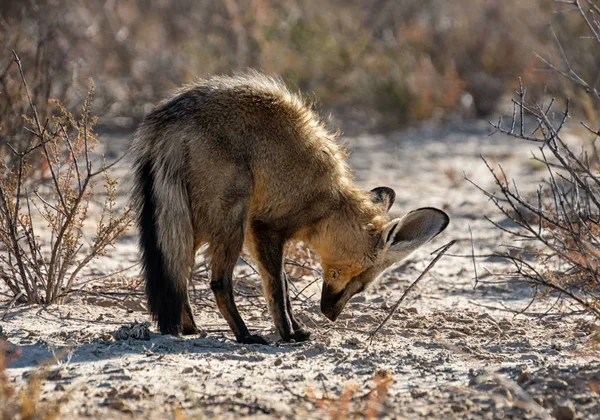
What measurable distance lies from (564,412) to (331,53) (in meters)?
12.2

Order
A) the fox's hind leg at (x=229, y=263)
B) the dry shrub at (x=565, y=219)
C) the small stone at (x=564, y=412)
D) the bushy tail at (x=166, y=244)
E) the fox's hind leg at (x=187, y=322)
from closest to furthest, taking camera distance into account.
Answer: the small stone at (x=564, y=412) → the dry shrub at (x=565, y=219) → the bushy tail at (x=166, y=244) → the fox's hind leg at (x=229, y=263) → the fox's hind leg at (x=187, y=322)

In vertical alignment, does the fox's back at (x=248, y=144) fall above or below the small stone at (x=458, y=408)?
above

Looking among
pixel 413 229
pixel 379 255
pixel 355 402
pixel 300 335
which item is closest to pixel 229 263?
pixel 300 335

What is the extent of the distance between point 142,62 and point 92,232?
607cm

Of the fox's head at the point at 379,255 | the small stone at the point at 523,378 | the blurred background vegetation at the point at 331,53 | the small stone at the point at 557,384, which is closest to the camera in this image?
the small stone at the point at 557,384

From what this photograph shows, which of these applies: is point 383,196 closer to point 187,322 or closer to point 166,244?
point 187,322

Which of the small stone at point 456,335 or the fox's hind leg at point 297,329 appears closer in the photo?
the fox's hind leg at point 297,329

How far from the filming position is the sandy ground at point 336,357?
14.0 ft

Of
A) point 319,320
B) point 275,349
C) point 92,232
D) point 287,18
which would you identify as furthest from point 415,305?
point 287,18

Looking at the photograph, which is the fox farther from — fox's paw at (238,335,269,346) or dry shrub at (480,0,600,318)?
dry shrub at (480,0,600,318)

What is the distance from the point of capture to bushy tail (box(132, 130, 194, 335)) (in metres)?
5.54

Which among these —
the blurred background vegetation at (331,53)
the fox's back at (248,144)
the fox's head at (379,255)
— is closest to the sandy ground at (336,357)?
the fox's head at (379,255)

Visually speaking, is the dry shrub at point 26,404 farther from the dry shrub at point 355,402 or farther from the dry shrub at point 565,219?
the dry shrub at point 565,219

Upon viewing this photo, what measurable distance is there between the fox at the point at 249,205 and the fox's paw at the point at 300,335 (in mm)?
26
